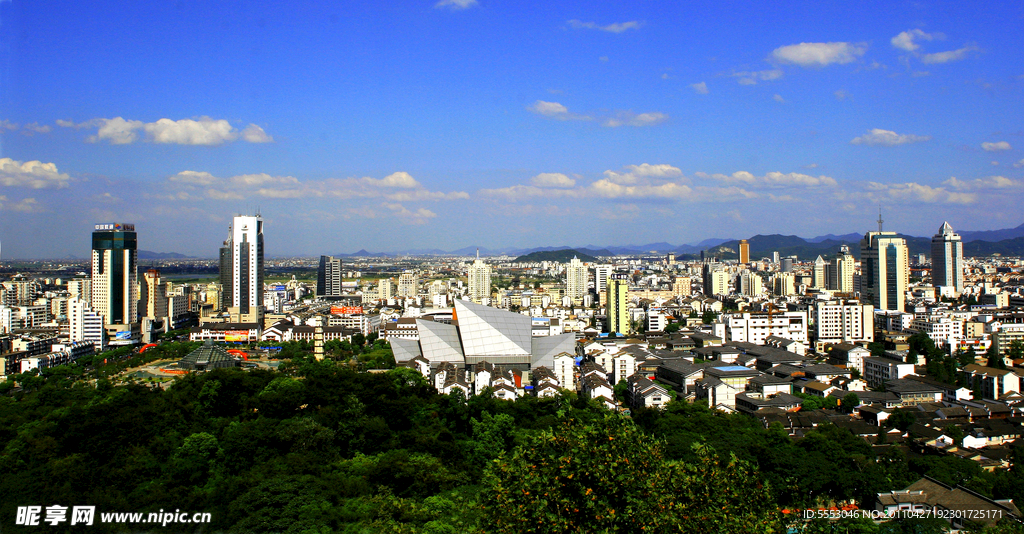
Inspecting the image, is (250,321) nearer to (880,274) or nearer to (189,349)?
(189,349)

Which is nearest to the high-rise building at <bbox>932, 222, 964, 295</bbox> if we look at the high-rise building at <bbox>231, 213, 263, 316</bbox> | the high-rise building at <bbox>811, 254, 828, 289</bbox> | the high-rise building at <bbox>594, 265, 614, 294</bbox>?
the high-rise building at <bbox>811, 254, 828, 289</bbox>

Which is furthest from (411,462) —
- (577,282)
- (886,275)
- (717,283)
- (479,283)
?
(717,283)

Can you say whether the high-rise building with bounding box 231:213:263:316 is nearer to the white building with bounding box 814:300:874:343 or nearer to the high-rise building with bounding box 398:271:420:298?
the high-rise building with bounding box 398:271:420:298

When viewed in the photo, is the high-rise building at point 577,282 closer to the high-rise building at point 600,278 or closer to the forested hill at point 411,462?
the high-rise building at point 600,278

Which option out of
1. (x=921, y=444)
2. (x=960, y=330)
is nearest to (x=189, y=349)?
(x=921, y=444)

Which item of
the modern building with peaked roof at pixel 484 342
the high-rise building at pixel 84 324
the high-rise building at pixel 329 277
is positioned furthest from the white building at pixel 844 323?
the high-rise building at pixel 329 277

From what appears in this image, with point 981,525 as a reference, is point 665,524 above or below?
above
